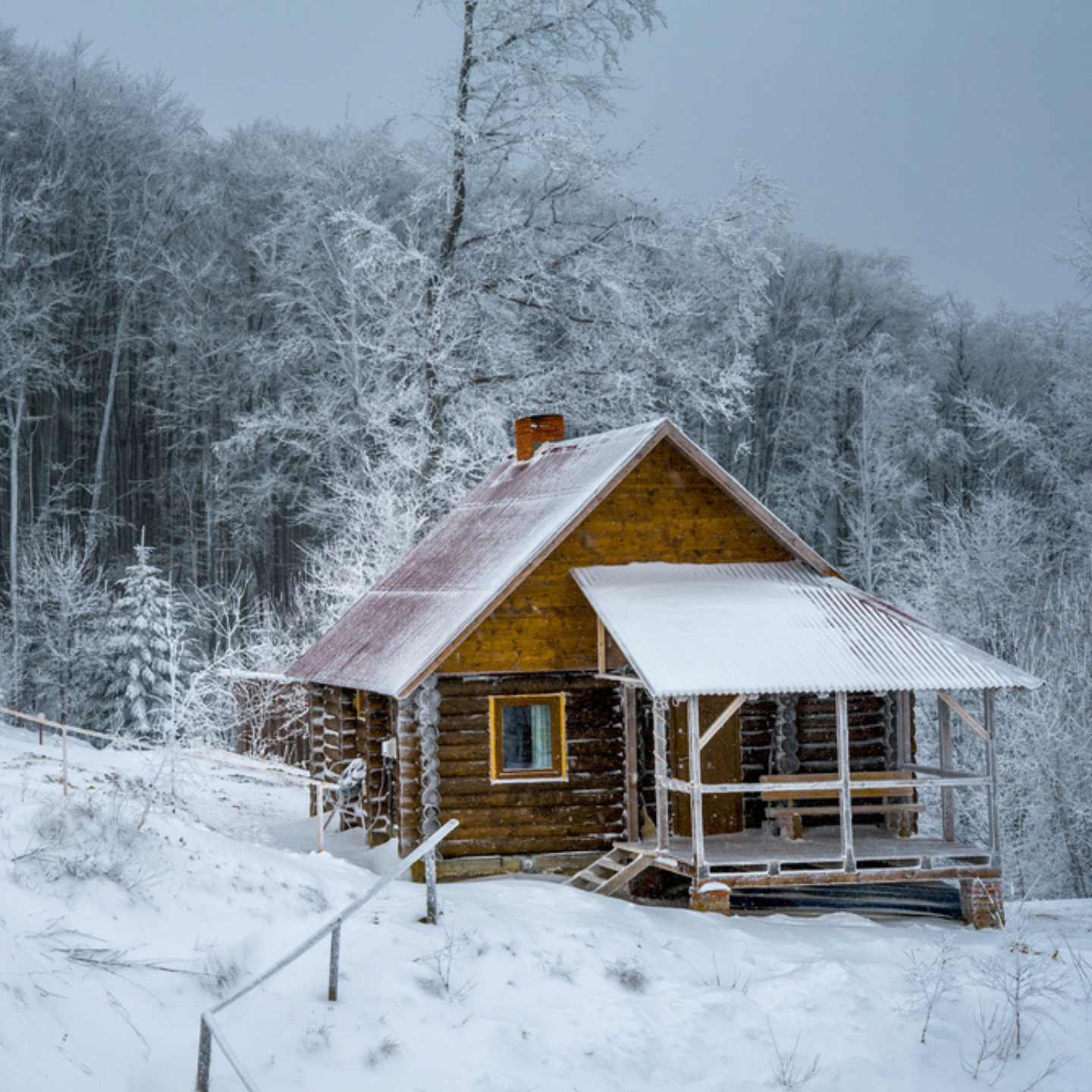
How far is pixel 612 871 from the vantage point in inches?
693

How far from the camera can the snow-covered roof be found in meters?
15.9

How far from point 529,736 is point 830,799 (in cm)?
421

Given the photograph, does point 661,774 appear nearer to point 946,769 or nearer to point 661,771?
point 661,771

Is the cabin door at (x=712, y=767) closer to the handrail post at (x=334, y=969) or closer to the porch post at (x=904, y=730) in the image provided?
the porch post at (x=904, y=730)

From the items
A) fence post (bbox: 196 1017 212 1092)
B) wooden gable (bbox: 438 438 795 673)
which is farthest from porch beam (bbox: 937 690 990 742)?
fence post (bbox: 196 1017 212 1092)

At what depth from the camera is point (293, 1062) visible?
10750mm

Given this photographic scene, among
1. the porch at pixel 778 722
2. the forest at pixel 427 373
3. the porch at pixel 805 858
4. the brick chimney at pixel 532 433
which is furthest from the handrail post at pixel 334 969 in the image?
the brick chimney at pixel 532 433

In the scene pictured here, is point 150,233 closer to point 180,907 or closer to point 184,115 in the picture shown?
→ point 184,115

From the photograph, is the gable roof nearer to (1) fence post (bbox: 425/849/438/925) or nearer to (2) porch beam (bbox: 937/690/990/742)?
(2) porch beam (bbox: 937/690/990/742)

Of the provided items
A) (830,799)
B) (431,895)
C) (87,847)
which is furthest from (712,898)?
(87,847)

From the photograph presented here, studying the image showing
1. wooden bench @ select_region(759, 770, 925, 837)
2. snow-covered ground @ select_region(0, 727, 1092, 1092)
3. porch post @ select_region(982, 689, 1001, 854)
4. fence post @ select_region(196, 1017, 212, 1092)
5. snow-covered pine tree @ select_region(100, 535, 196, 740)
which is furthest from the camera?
snow-covered pine tree @ select_region(100, 535, 196, 740)

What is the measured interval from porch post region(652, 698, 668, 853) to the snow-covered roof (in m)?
0.96

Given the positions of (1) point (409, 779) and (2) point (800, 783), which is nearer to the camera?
(2) point (800, 783)

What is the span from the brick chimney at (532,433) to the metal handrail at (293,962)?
10000 millimetres
